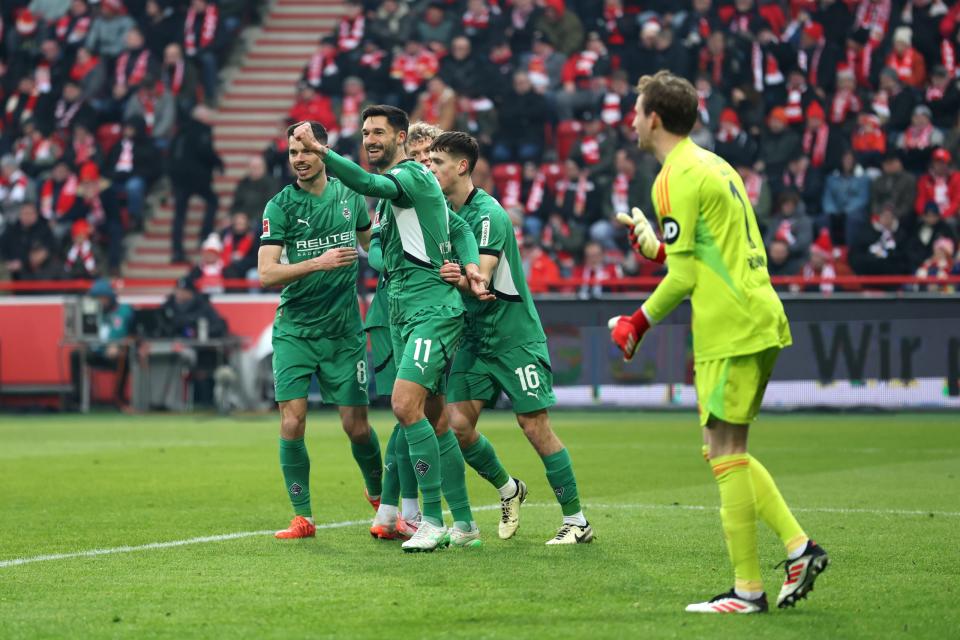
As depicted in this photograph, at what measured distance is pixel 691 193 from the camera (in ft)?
20.5

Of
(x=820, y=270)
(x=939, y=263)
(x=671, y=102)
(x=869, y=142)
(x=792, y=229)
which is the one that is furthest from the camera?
(x=869, y=142)

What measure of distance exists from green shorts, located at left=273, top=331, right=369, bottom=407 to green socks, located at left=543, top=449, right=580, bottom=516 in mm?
1283

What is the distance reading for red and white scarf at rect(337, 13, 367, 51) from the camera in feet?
89.5

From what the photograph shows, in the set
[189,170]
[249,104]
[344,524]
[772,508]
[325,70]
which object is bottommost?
[344,524]

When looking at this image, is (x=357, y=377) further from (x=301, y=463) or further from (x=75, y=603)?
(x=75, y=603)

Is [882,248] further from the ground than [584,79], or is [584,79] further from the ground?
[584,79]

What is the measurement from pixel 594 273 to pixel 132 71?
1064 cm

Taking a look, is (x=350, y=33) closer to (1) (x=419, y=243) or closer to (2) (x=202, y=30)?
(2) (x=202, y=30)

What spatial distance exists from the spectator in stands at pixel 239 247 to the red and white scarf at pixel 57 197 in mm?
3197

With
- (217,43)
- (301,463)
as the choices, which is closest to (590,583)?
(301,463)

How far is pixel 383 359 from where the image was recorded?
30.2 feet

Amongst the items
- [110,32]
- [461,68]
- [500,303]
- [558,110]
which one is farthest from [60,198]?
[500,303]

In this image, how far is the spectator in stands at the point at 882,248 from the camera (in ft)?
68.2

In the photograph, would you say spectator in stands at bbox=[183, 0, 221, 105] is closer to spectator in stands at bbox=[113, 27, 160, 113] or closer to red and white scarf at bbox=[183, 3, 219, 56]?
red and white scarf at bbox=[183, 3, 219, 56]
